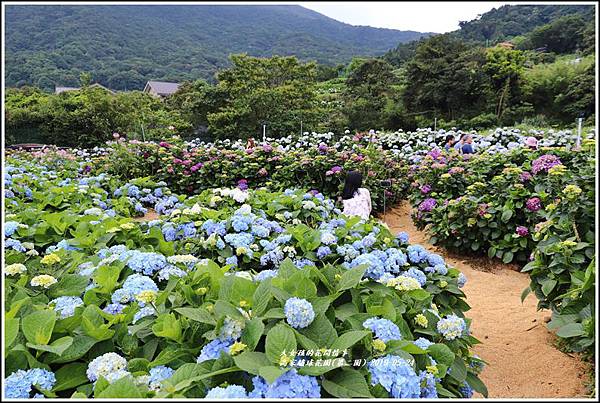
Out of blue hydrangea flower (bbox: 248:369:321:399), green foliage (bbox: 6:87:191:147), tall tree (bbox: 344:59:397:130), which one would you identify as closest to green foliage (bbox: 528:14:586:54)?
tall tree (bbox: 344:59:397:130)

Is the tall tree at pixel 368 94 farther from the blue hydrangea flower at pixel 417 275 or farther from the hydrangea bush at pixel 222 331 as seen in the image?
the hydrangea bush at pixel 222 331

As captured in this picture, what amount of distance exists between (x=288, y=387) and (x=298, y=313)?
7.3 inches

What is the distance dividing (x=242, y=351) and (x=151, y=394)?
7.9 inches

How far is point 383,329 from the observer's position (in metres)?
1.06

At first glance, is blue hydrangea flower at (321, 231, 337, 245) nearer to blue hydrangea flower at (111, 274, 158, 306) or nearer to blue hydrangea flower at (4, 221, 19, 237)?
blue hydrangea flower at (111, 274, 158, 306)

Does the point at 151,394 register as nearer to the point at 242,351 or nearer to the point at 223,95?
the point at 242,351

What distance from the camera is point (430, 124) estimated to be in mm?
20047

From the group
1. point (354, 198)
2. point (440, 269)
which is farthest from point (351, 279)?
point (354, 198)

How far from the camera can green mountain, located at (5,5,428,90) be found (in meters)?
13.7

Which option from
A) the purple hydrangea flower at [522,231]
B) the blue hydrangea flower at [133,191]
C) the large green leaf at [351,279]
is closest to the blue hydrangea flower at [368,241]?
the large green leaf at [351,279]

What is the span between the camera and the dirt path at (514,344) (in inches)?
86.4

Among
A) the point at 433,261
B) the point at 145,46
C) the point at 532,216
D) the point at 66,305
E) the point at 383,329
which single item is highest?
the point at 145,46

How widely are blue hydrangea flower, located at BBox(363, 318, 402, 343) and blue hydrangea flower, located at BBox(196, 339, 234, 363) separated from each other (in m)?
0.34

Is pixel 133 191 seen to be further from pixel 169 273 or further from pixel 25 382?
pixel 25 382
